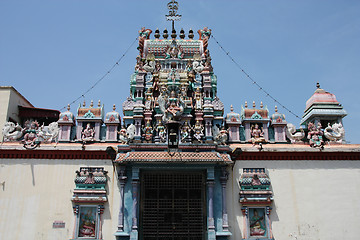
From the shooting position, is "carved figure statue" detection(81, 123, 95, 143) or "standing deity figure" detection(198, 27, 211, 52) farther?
"standing deity figure" detection(198, 27, 211, 52)

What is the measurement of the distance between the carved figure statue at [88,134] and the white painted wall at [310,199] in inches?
285

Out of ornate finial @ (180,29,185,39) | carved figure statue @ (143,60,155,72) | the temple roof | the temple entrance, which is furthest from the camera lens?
ornate finial @ (180,29,185,39)

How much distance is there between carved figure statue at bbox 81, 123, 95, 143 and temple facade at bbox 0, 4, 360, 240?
0.24 ft

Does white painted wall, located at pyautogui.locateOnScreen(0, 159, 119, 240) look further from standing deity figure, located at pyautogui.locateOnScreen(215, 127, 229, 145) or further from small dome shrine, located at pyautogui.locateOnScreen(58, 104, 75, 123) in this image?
standing deity figure, located at pyautogui.locateOnScreen(215, 127, 229, 145)

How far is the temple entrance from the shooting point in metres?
16.7

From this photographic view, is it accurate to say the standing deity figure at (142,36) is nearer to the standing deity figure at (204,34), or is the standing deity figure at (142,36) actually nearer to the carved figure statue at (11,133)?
the standing deity figure at (204,34)

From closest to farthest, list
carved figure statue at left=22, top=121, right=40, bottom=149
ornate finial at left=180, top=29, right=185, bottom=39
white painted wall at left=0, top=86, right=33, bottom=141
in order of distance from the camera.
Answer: carved figure statue at left=22, top=121, right=40, bottom=149, white painted wall at left=0, top=86, right=33, bottom=141, ornate finial at left=180, top=29, right=185, bottom=39

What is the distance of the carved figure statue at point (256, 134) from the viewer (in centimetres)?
1820

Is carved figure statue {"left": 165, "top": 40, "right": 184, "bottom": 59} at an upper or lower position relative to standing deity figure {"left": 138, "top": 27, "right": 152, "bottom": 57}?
lower

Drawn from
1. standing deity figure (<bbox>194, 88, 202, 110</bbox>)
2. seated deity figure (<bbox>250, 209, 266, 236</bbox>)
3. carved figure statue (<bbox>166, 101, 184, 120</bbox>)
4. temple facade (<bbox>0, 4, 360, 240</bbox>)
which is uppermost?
standing deity figure (<bbox>194, 88, 202, 110</bbox>)

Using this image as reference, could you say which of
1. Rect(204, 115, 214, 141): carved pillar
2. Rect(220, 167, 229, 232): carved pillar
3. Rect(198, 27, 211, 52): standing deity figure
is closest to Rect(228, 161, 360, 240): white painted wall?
Rect(220, 167, 229, 232): carved pillar

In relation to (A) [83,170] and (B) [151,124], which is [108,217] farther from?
(B) [151,124]

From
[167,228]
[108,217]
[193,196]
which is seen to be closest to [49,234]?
[108,217]

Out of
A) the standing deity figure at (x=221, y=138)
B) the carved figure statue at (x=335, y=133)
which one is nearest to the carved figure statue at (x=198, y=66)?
the standing deity figure at (x=221, y=138)
